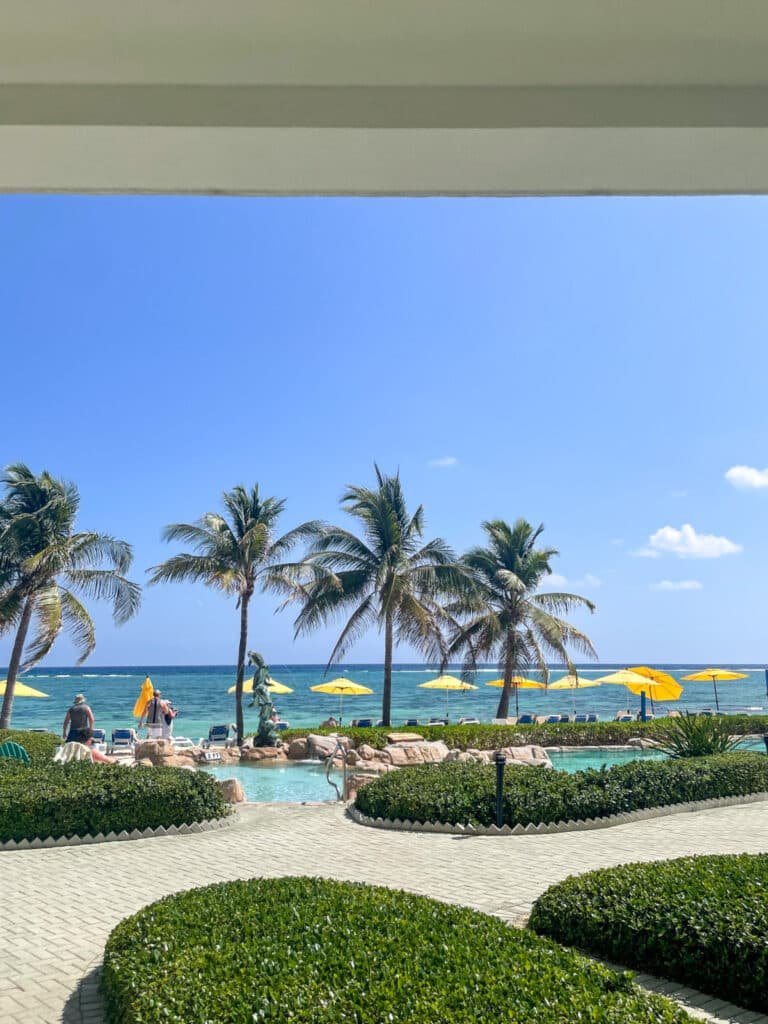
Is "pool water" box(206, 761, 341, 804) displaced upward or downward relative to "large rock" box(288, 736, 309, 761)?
downward

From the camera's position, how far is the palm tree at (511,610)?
25922 mm

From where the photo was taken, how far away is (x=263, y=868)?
8.48 m

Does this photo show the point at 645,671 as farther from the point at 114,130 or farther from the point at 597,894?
the point at 114,130

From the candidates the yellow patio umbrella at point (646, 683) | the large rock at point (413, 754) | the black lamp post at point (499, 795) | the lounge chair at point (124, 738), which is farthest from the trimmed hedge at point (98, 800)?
the yellow patio umbrella at point (646, 683)

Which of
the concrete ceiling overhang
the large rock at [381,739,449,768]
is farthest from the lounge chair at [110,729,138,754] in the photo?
the concrete ceiling overhang

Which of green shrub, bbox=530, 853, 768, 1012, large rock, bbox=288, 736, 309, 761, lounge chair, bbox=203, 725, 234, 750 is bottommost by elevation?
lounge chair, bbox=203, 725, 234, 750

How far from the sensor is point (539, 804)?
1059 cm

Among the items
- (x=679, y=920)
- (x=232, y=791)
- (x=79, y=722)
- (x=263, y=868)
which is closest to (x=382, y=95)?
(x=679, y=920)

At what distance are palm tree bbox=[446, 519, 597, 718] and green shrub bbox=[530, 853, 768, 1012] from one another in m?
18.3

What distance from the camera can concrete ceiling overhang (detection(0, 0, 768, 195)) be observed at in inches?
68.1

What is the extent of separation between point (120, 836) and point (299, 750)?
403 inches

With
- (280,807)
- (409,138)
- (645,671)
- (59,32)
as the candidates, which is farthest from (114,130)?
(645,671)

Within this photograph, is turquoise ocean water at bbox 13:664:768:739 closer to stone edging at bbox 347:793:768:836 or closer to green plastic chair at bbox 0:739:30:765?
green plastic chair at bbox 0:739:30:765

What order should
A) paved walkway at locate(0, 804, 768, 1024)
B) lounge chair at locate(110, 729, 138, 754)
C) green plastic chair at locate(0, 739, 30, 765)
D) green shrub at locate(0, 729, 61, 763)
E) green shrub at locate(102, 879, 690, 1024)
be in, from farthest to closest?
lounge chair at locate(110, 729, 138, 754)
green shrub at locate(0, 729, 61, 763)
green plastic chair at locate(0, 739, 30, 765)
paved walkway at locate(0, 804, 768, 1024)
green shrub at locate(102, 879, 690, 1024)
